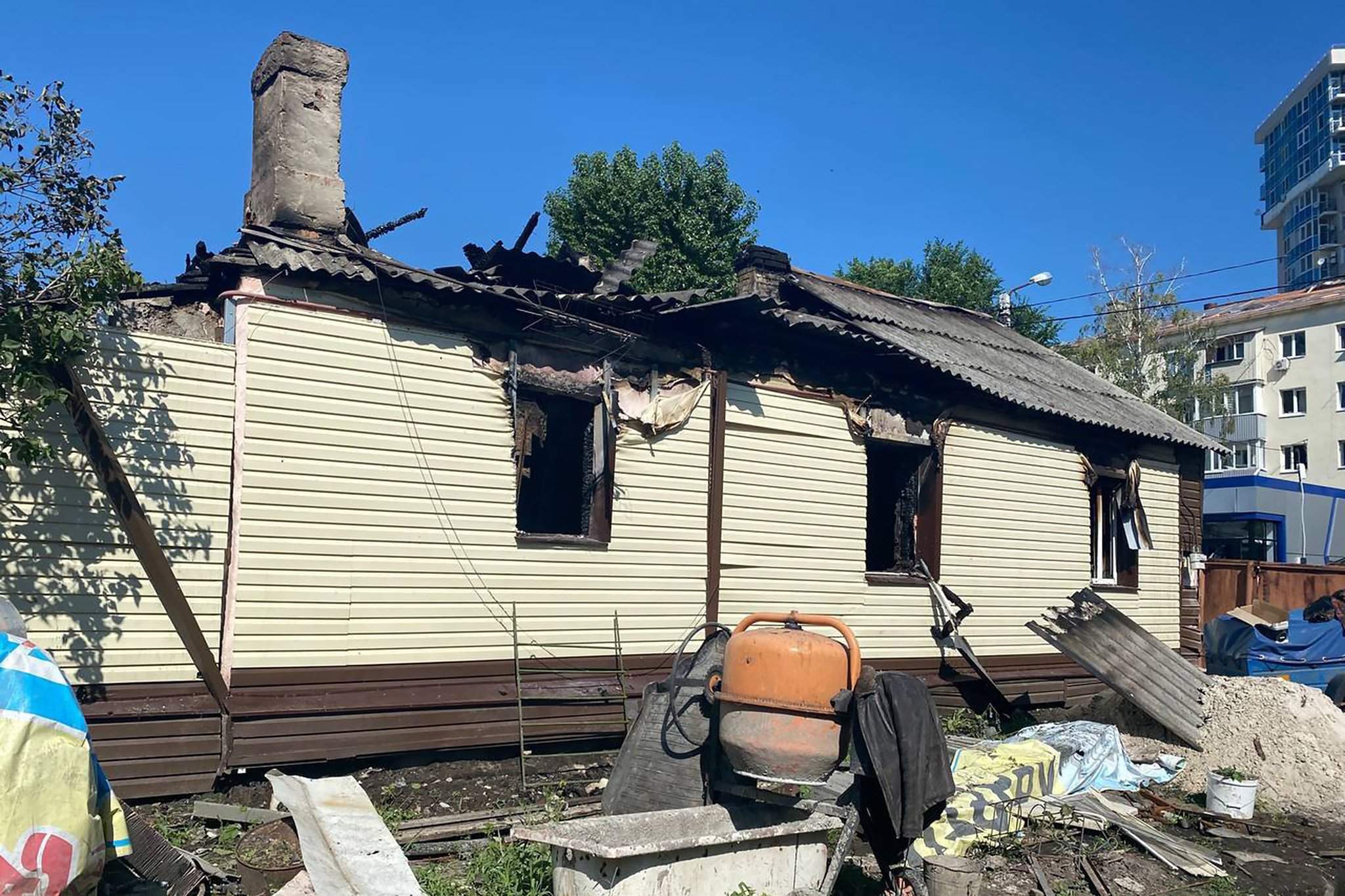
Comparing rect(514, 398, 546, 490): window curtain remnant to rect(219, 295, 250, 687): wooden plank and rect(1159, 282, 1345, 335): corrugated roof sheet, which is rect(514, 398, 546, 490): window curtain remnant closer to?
rect(219, 295, 250, 687): wooden plank

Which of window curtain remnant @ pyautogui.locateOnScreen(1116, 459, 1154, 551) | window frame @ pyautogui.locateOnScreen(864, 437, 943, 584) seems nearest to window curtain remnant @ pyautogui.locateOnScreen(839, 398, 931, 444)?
window frame @ pyautogui.locateOnScreen(864, 437, 943, 584)

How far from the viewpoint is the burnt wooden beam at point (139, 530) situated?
6.51 m

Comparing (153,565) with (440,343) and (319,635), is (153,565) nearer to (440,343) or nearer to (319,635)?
(319,635)

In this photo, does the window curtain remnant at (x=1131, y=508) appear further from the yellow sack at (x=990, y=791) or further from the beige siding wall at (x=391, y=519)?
the beige siding wall at (x=391, y=519)

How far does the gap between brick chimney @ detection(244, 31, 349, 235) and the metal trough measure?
517 cm

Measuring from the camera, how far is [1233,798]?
28.6 ft

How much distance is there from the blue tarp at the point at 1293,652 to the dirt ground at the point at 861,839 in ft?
19.8

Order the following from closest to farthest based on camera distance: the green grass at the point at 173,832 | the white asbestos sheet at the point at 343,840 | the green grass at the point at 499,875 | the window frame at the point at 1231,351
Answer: the white asbestos sheet at the point at 343,840
the green grass at the point at 499,875
the green grass at the point at 173,832
the window frame at the point at 1231,351

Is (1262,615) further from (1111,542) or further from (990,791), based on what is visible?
(990,791)

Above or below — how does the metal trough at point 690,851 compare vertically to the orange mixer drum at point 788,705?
below

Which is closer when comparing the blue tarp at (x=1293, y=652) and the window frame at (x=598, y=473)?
the window frame at (x=598, y=473)

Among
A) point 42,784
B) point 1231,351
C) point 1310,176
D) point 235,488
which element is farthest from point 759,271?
point 1310,176

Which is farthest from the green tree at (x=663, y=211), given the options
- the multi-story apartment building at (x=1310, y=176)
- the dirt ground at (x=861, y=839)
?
the multi-story apartment building at (x=1310, y=176)

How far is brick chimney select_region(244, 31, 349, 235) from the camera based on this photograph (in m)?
8.01
